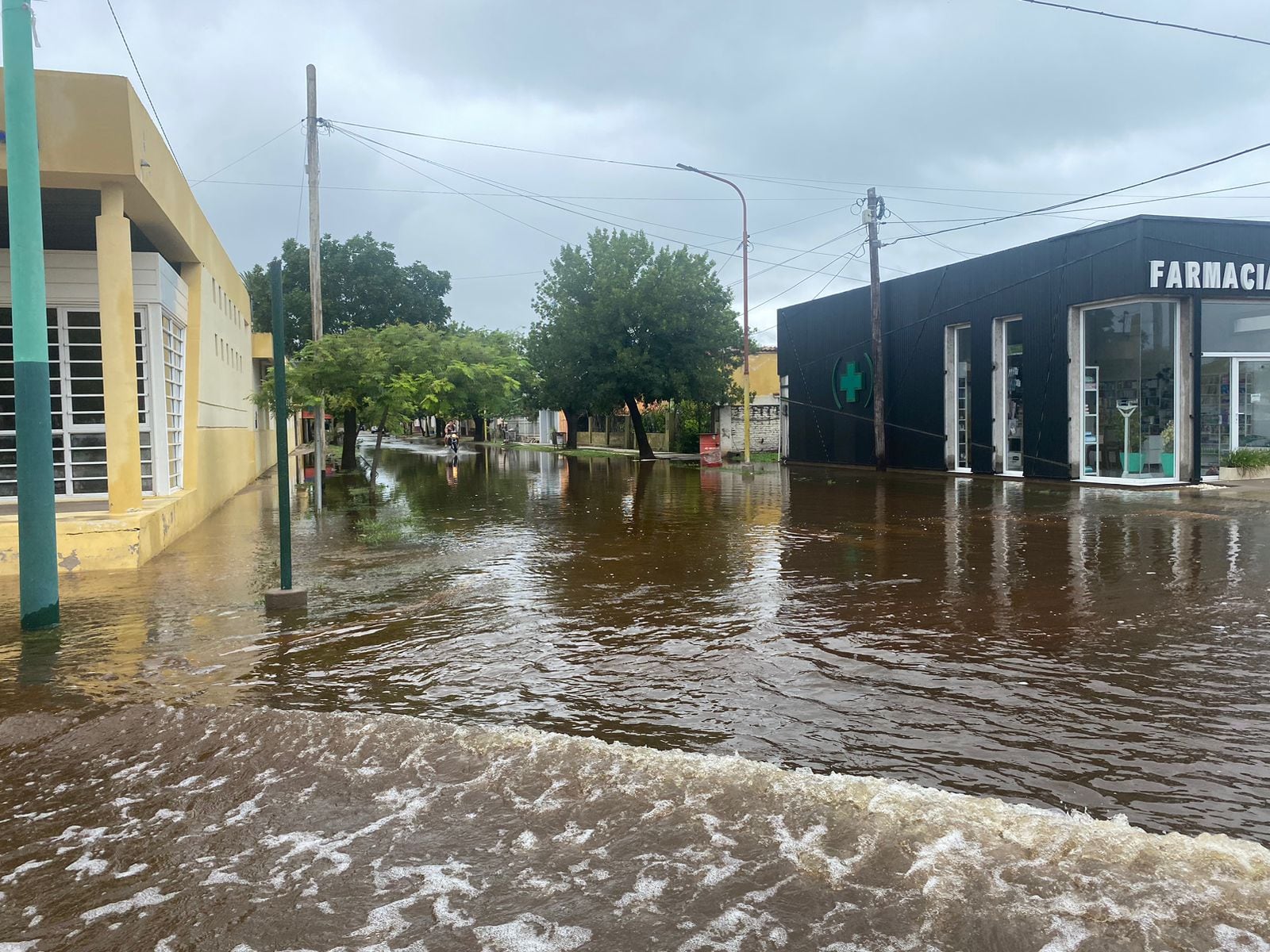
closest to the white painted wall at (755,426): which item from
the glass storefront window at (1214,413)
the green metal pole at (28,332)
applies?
the glass storefront window at (1214,413)

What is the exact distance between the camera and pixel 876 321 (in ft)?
92.2

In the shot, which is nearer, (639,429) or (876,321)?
(876,321)

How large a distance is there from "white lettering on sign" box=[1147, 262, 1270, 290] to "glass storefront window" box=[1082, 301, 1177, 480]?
0.66 metres

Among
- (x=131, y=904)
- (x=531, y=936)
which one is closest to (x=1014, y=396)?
(x=531, y=936)

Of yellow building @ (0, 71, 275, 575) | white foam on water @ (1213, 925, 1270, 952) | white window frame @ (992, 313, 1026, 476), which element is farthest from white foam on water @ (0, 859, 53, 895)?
white window frame @ (992, 313, 1026, 476)

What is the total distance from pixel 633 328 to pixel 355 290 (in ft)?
61.6

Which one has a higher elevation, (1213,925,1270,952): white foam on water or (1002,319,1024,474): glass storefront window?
(1002,319,1024,474): glass storefront window

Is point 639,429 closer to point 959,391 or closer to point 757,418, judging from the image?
point 757,418

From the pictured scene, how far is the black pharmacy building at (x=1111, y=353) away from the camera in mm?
21047

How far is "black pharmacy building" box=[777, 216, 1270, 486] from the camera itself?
69.1 feet

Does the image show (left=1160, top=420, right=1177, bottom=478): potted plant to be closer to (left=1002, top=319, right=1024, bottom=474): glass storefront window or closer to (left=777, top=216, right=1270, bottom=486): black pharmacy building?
(left=777, top=216, right=1270, bottom=486): black pharmacy building

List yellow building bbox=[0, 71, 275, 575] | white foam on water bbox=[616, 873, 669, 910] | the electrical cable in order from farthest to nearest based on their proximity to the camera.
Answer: the electrical cable, yellow building bbox=[0, 71, 275, 575], white foam on water bbox=[616, 873, 669, 910]

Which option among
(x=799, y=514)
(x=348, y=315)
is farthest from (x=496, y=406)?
(x=348, y=315)

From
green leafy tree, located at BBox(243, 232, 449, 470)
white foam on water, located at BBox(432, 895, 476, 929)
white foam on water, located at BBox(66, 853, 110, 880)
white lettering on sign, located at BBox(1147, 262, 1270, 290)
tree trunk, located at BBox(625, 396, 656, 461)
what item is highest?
green leafy tree, located at BBox(243, 232, 449, 470)
